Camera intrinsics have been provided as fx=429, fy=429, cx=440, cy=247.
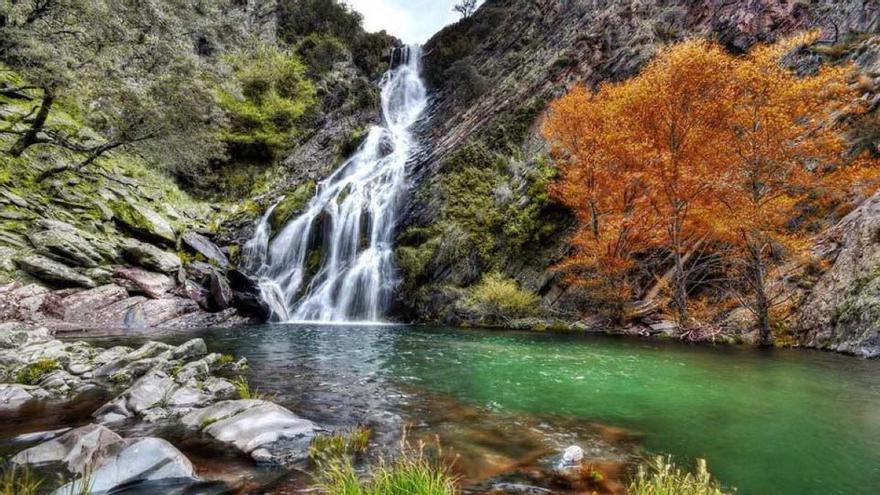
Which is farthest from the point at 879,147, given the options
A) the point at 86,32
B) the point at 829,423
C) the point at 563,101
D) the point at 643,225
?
the point at 86,32

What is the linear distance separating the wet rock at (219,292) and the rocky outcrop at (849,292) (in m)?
26.5

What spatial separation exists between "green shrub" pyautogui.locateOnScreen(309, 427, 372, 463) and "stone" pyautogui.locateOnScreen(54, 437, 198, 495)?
4.59 ft

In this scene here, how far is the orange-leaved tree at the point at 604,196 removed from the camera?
20.8m

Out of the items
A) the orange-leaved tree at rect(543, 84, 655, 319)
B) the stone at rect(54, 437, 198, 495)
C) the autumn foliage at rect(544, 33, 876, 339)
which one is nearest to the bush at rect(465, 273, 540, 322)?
the orange-leaved tree at rect(543, 84, 655, 319)

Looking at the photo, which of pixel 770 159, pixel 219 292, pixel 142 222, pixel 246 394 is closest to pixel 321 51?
pixel 142 222

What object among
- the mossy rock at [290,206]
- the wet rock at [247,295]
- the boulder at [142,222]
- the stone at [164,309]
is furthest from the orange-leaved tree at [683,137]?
the boulder at [142,222]

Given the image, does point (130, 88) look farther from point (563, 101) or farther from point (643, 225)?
point (643, 225)

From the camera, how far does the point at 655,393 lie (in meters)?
9.34

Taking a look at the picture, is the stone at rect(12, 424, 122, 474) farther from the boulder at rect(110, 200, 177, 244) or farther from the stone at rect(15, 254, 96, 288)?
the boulder at rect(110, 200, 177, 244)

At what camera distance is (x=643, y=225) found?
20.6m

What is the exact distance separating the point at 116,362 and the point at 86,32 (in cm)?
1371

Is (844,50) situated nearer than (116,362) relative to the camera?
No

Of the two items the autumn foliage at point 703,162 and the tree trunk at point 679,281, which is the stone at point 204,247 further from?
the tree trunk at point 679,281

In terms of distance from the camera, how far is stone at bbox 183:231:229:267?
27.0 m
